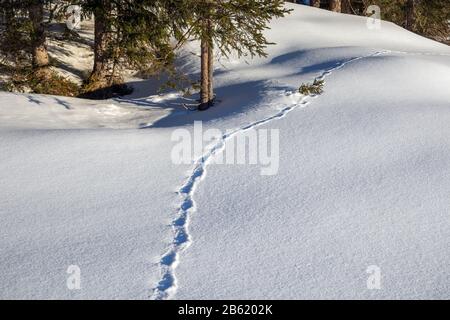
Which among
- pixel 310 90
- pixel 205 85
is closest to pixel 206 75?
pixel 205 85

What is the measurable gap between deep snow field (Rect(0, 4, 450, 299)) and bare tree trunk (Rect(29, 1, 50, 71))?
277 centimetres

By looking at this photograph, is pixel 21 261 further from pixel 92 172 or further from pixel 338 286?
pixel 338 286

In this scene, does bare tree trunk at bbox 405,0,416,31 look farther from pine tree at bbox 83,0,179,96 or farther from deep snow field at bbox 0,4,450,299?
pine tree at bbox 83,0,179,96

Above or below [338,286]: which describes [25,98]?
above

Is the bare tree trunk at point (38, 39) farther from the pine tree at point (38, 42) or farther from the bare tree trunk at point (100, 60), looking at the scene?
the bare tree trunk at point (100, 60)

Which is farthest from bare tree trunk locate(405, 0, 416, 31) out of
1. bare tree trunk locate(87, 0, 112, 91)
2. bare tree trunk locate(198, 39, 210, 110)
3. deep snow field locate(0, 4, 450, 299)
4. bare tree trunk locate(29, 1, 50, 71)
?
bare tree trunk locate(29, 1, 50, 71)

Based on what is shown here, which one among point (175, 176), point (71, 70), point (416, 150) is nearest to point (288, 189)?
point (175, 176)

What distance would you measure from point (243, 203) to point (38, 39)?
29.7 ft

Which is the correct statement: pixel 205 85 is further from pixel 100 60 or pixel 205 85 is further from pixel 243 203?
pixel 243 203

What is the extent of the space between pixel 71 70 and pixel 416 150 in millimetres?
10790

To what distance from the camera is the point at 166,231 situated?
500 cm

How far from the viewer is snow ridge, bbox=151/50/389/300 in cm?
413

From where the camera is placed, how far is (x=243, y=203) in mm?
5551

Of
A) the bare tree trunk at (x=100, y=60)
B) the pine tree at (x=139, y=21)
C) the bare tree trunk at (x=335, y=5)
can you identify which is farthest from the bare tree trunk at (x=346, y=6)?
the pine tree at (x=139, y=21)
